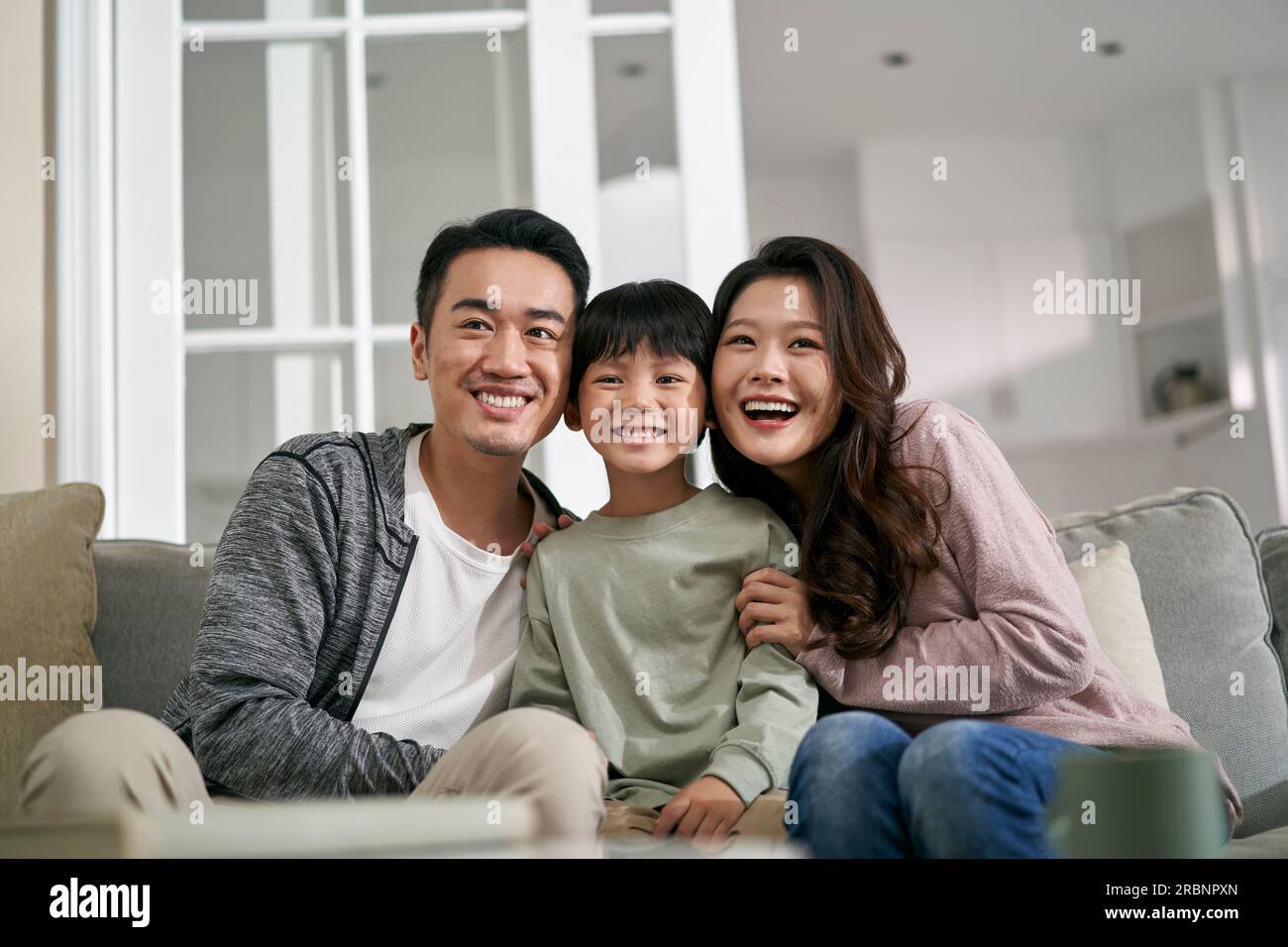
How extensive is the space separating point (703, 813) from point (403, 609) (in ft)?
1.54

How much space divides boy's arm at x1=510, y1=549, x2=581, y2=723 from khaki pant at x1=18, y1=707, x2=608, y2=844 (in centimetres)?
26

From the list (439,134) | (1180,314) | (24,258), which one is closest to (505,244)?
(439,134)

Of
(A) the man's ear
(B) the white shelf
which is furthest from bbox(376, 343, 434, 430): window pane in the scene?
(B) the white shelf

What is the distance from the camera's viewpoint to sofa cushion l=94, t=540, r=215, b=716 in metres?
1.70

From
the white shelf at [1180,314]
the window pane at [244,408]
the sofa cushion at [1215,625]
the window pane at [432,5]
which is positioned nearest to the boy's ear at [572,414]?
the sofa cushion at [1215,625]

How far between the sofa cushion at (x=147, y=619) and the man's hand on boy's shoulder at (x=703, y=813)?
0.82 metres

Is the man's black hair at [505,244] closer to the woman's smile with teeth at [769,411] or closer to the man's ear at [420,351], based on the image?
the man's ear at [420,351]

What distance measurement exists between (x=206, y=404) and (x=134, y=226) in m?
0.38

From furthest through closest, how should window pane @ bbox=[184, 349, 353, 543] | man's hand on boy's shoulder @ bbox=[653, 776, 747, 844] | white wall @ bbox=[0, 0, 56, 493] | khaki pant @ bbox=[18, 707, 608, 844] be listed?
window pane @ bbox=[184, 349, 353, 543] < white wall @ bbox=[0, 0, 56, 493] < man's hand on boy's shoulder @ bbox=[653, 776, 747, 844] < khaki pant @ bbox=[18, 707, 608, 844]

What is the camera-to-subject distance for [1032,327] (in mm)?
5324

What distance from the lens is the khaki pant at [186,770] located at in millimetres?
1083

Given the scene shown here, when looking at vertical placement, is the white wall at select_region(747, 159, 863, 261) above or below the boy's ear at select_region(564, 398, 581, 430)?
above

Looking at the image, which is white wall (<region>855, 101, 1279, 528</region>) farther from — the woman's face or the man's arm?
the man's arm
